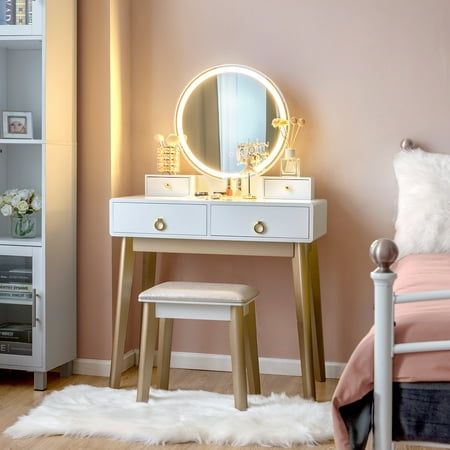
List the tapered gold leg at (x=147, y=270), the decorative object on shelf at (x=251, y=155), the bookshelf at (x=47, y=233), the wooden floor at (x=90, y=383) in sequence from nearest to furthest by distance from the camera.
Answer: the wooden floor at (x=90, y=383)
the bookshelf at (x=47, y=233)
the decorative object on shelf at (x=251, y=155)
the tapered gold leg at (x=147, y=270)

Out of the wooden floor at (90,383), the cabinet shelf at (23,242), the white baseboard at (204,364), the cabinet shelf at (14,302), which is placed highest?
the cabinet shelf at (23,242)

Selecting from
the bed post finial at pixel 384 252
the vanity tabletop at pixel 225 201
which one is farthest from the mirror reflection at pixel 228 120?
the bed post finial at pixel 384 252

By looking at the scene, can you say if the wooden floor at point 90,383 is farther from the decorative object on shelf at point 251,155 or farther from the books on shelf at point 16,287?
the decorative object on shelf at point 251,155

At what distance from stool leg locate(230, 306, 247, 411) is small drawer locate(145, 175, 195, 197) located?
0.77m

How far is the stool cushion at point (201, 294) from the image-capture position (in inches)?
132

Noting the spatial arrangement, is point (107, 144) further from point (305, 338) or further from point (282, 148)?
point (305, 338)

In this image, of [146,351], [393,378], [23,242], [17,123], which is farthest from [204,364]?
[393,378]

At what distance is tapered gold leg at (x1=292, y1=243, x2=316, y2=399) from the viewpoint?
3.55 m

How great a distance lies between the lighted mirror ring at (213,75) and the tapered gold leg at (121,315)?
562 mm

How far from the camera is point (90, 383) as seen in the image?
152 inches

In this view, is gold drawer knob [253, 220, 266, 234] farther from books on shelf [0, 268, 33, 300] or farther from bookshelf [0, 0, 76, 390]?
books on shelf [0, 268, 33, 300]

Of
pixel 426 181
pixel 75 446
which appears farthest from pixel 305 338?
pixel 75 446

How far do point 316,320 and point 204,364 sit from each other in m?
0.61

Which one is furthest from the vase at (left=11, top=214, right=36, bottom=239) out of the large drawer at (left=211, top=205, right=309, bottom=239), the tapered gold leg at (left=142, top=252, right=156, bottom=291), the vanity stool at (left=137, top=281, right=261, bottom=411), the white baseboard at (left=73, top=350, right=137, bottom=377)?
Result: the large drawer at (left=211, top=205, right=309, bottom=239)
